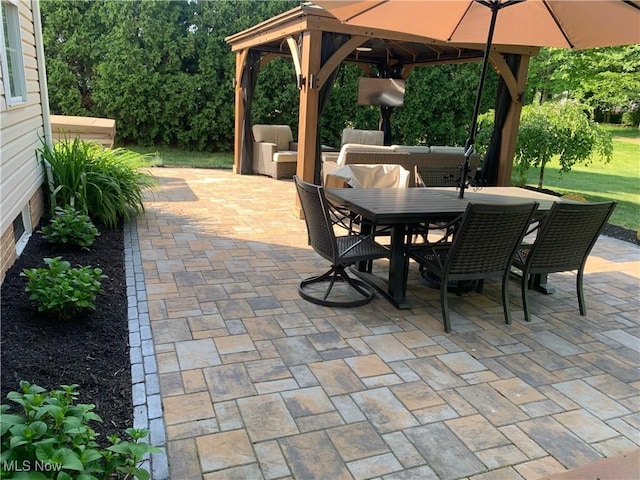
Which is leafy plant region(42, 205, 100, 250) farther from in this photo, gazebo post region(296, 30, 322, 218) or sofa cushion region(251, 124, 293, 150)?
sofa cushion region(251, 124, 293, 150)

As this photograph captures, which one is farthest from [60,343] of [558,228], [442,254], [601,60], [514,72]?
[601,60]

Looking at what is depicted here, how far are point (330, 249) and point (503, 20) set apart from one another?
8.91 feet

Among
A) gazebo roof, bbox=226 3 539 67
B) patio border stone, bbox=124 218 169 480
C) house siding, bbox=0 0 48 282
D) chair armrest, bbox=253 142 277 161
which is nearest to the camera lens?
patio border stone, bbox=124 218 169 480

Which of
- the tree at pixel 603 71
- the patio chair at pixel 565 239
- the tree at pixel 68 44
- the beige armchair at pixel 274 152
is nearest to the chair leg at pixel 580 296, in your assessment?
the patio chair at pixel 565 239

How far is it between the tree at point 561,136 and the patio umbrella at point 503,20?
3.50 m

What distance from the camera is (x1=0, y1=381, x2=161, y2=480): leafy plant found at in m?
1.35

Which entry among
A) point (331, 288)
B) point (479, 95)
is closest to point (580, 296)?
point (479, 95)

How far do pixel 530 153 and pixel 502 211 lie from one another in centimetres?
532

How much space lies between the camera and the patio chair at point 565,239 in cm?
338

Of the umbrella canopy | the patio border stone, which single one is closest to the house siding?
the patio border stone

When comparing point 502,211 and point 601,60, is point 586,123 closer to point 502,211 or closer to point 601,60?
point 601,60

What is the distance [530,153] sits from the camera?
782 cm

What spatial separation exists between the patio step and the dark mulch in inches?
68.0

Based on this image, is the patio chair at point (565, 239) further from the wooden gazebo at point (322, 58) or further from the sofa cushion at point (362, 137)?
the sofa cushion at point (362, 137)
